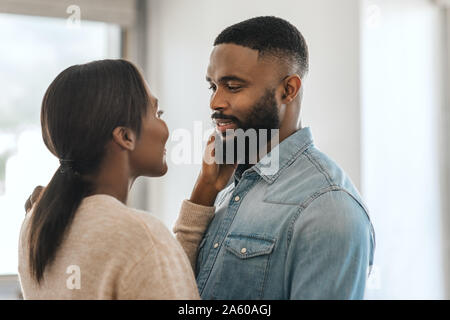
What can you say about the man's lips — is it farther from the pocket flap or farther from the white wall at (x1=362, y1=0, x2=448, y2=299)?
the white wall at (x1=362, y1=0, x2=448, y2=299)

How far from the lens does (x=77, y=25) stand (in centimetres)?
205

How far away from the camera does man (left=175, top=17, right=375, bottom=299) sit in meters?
0.69

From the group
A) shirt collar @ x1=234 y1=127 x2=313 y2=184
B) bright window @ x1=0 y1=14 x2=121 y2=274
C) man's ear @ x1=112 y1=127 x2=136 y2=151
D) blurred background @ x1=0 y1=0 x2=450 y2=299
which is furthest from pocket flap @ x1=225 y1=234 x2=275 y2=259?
bright window @ x1=0 y1=14 x2=121 y2=274

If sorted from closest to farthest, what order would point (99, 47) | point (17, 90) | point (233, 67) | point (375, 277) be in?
1. point (233, 67)
2. point (375, 277)
3. point (17, 90)
4. point (99, 47)

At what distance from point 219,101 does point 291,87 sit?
12cm

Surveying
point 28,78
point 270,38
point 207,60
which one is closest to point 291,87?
point 270,38

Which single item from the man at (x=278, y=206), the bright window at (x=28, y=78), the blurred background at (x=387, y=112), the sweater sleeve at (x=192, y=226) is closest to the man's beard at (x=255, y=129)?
the man at (x=278, y=206)

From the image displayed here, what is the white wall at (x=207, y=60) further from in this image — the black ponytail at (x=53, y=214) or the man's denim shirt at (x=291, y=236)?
the black ponytail at (x=53, y=214)

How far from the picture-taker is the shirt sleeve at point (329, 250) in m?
0.68

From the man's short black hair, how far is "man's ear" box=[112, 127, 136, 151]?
0.27 metres

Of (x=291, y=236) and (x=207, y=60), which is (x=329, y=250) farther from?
(x=207, y=60)
